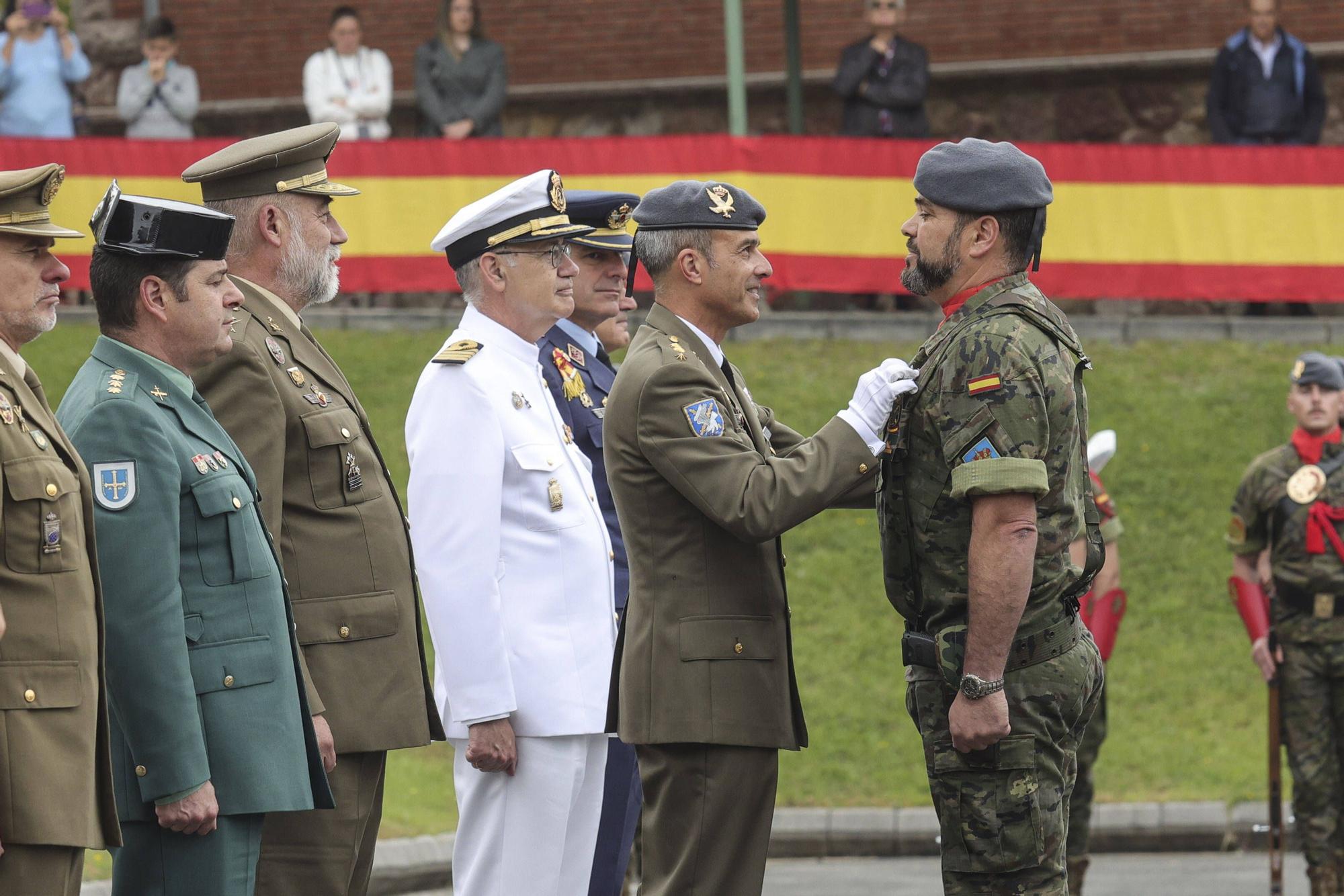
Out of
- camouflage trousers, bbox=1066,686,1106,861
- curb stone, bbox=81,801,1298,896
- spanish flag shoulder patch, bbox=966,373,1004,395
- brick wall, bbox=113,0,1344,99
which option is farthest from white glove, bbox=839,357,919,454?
brick wall, bbox=113,0,1344,99

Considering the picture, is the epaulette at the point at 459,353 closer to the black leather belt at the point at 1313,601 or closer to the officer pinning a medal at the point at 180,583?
the officer pinning a medal at the point at 180,583

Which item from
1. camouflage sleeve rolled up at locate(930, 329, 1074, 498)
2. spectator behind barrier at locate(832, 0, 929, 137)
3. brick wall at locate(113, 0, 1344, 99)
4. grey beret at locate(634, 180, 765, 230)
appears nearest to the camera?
camouflage sleeve rolled up at locate(930, 329, 1074, 498)

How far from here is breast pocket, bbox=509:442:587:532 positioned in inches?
198

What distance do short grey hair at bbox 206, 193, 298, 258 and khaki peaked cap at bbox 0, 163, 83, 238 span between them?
0.99 m

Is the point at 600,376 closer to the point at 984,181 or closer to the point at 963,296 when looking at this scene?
the point at 963,296

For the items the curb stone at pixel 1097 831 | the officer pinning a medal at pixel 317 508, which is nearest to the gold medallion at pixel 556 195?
the officer pinning a medal at pixel 317 508

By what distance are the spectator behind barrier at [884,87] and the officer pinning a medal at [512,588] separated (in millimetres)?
9757

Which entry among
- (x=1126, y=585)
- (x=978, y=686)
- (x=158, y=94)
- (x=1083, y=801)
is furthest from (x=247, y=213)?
(x=158, y=94)

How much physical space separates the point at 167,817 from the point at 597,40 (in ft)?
50.2

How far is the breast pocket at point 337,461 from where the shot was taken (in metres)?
4.57

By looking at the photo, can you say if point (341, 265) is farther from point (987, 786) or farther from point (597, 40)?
point (987, 786)

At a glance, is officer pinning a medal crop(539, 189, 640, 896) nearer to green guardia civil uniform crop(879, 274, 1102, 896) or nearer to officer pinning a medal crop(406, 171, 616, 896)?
officer pinning a medal crop(406, 171, 616, 896)

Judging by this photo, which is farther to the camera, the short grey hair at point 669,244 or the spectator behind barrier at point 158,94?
the spectator behind barrier at point 158,94

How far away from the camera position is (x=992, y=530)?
4109 mm
